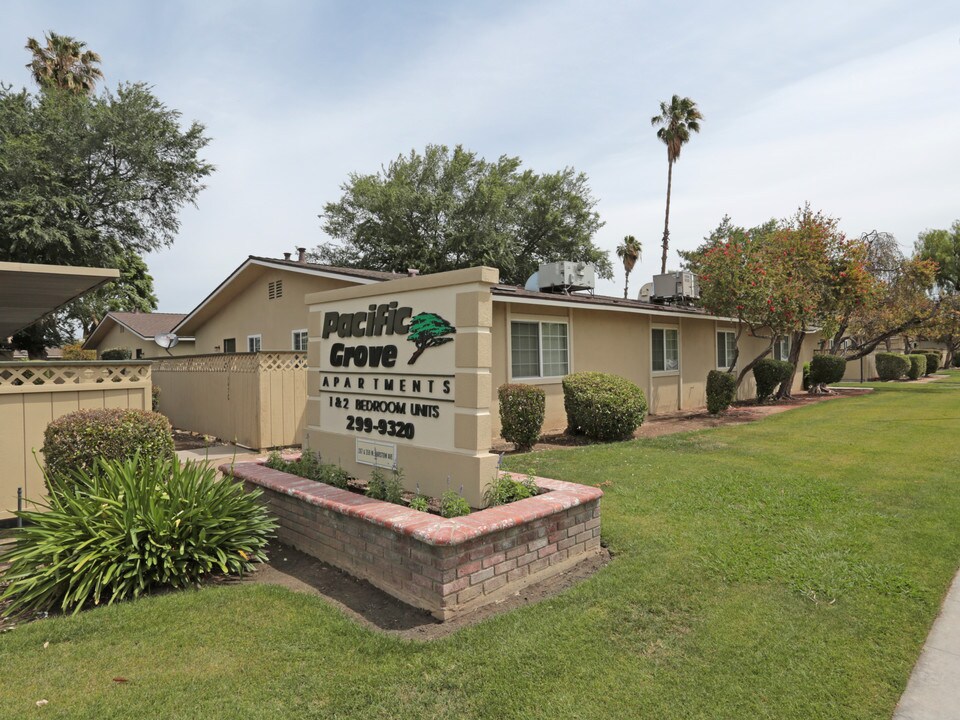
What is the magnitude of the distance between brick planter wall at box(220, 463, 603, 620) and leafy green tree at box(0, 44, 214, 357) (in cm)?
1964

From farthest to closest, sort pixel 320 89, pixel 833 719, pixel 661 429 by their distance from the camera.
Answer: pixel 661 429
pixel 320 89
pixel 833 719

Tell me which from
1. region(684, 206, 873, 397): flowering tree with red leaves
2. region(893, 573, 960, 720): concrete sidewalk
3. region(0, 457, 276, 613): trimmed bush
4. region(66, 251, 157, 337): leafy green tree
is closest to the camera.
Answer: region(893, 573, 960, 720): concrete sidewalk

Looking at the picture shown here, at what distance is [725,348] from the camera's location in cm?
1873

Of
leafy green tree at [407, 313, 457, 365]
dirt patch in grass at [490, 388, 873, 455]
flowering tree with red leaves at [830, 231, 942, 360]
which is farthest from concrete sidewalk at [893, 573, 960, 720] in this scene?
flowering tree with red leaves at [830, 231, 942, 360]

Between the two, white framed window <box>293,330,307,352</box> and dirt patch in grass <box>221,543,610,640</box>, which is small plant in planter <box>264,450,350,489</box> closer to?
dirt patch in grass <box>221,543,610,640</box>

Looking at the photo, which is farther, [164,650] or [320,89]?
[320,89]

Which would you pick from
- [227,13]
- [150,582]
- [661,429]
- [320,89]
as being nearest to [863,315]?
[661,429]

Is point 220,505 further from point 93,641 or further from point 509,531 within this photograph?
point 509,531

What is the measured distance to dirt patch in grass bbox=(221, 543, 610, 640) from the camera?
3758 mm

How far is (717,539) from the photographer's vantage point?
5.15 m

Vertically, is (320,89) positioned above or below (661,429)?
above

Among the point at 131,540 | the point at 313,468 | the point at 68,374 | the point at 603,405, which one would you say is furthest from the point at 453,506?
the point at 603,405

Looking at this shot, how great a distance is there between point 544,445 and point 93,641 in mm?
8172

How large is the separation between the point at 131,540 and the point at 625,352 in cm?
1206
